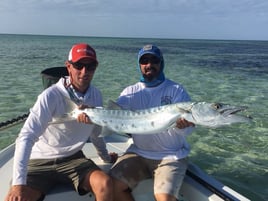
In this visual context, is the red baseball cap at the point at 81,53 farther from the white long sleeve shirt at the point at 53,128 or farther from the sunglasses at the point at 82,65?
the white long sleeve shirt at the point at 53,128

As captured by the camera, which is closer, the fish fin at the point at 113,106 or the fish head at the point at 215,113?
the fish head at the point at 215,113

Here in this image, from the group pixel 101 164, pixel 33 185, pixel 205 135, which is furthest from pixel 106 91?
pixel 33 185

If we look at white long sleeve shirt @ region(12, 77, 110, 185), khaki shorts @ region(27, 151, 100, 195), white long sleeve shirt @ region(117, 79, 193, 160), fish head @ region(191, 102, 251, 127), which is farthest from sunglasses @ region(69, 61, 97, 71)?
fish head @ region(191, 102, 251, 127)

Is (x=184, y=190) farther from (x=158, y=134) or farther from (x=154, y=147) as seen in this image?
(x=158, y=134)

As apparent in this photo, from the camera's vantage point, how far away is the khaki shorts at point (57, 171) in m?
3.30

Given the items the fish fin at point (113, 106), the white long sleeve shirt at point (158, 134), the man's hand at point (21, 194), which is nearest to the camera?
the man's hand at point (21, 194)

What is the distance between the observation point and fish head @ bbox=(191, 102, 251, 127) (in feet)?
10.2

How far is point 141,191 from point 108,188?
67 cm

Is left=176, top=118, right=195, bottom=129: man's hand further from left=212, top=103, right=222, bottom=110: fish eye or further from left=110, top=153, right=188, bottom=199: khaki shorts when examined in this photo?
left=110, top=153, right=188, bottom=199: khaki shorts

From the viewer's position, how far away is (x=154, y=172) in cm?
365

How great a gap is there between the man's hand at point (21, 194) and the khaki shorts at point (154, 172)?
0.82 meters

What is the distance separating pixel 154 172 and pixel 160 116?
2.17 feet

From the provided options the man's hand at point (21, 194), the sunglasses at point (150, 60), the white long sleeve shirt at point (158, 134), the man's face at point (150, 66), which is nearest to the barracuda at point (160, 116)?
the white long sleeve shirt at point (158, 134)

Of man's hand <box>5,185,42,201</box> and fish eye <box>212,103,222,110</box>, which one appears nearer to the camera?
man's hand <box>5,185,42,201</box>
